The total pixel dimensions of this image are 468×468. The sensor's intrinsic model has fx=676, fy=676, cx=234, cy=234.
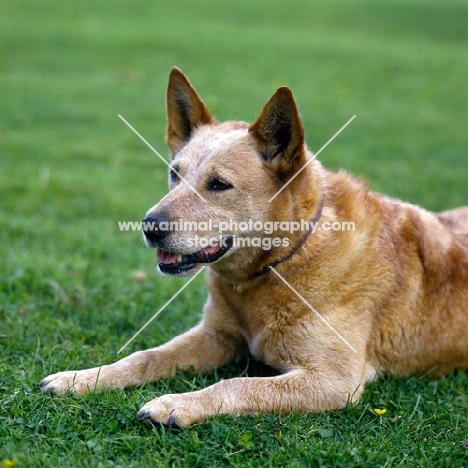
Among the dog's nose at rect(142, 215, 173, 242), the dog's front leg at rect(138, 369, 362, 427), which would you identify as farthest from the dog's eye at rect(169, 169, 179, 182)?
the dog's front leg at rect(138, 369, 362, 427)

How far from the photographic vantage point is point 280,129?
4520 millimetres

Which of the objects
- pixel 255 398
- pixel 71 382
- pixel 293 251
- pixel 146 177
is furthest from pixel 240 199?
pixel 146 177

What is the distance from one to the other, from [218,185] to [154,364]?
132 centimetres

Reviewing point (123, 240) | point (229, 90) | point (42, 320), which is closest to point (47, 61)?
point (229, 90)

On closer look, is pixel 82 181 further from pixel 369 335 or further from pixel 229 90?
pixel 229 90

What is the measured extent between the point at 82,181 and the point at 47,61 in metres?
8.82

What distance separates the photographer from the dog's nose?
4.28 m

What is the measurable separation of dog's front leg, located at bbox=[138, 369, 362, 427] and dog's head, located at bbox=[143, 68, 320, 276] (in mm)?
803

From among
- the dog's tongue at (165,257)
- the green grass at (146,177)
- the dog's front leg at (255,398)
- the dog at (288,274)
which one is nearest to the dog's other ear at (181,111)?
the dog at (288,274)

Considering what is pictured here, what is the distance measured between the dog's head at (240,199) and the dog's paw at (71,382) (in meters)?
0.84

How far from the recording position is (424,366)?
4934 mm

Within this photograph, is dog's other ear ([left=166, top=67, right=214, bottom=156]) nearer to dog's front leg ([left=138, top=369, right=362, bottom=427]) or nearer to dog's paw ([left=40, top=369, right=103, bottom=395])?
dog's paw ([left=40, top=369, right=103, bottom=395])

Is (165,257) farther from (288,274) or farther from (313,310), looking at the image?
(313,310)

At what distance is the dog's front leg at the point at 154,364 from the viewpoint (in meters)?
4.33
